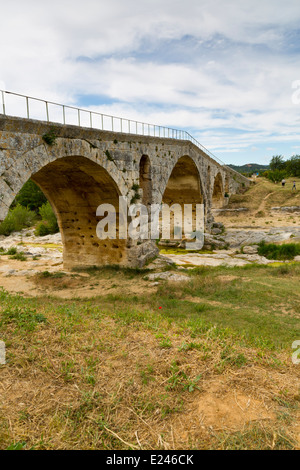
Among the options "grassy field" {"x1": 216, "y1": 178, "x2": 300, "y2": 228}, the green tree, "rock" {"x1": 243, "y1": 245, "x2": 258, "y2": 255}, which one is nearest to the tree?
the green tree

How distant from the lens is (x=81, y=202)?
1479 centimetres

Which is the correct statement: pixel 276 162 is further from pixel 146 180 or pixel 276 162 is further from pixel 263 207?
pixel 146 180

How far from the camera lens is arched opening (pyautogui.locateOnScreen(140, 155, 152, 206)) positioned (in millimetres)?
16047

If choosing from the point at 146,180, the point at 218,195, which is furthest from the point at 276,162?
the point at 146,180

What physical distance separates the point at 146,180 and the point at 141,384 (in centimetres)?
1273

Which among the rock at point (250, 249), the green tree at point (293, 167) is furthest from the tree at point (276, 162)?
the rock at point (250, 249)

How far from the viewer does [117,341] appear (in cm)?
584

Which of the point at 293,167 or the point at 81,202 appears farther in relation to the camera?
the point at 293,167

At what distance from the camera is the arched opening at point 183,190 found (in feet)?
83.3

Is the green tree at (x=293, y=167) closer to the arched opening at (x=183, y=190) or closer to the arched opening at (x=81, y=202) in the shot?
the arched opening at (x=183, y=190)

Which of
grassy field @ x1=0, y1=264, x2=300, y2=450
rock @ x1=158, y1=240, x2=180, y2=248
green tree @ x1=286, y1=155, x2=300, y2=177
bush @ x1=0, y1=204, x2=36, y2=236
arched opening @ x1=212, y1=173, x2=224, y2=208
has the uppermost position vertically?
green tree @ x1=286, y1=155, x2=300, y2=177

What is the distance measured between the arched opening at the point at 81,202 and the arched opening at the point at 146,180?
2.21 m

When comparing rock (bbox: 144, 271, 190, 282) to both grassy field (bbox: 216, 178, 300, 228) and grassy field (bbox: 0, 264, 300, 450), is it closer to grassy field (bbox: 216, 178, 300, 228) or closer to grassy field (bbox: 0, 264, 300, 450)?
grassy field (bbox: 0, 264, 300, 450)
